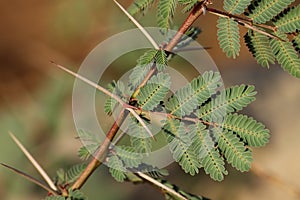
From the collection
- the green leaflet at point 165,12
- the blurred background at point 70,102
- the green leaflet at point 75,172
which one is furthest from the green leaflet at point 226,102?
the blurred background at point 70,102

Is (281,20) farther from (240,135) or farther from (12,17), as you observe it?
(12,17)

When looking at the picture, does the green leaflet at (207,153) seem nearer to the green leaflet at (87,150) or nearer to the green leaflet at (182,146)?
the green leaflet at (182,146)

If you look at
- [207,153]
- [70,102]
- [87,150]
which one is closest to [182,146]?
[207,153]

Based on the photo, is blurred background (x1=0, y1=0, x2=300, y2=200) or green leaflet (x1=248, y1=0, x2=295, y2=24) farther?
blurred background (x1=0, y1=0, x2=300, y2=200)

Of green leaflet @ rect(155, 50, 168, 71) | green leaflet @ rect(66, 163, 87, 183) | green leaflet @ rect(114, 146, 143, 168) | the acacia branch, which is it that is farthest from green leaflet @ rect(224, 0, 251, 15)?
green leaflet @ rect(66, 163, 87, 183)

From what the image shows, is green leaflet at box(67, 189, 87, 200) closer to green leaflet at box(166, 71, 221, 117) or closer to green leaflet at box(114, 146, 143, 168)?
green leaflet at box(114, 146, 143, 168)

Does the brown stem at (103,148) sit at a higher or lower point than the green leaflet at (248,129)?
lower
